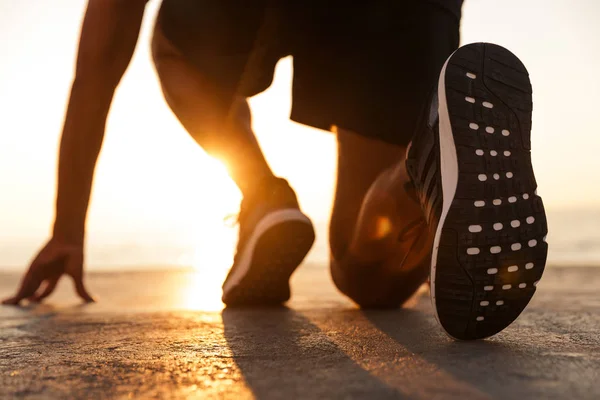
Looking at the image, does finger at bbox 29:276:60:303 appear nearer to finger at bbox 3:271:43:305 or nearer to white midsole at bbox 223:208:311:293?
finger at bbox 3:271:43:305

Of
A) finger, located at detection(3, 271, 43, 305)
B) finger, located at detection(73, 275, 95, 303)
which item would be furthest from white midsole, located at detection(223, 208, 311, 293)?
finger, located at detection(3, 271, 43, 305)

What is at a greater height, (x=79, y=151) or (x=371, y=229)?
(x=79, y=151)

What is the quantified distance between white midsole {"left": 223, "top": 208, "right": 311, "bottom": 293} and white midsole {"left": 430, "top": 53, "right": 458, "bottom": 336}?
0.50 meters

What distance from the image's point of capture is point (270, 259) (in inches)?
50.9

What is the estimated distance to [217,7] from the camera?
1516mm

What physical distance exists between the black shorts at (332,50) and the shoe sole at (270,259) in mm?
374

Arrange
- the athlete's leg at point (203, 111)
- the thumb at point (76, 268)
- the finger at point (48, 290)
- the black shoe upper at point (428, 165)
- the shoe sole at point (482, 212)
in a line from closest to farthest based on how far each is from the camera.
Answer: the shoe sole at point (482, 212) → the black shoe upper at point (428, 165) → the athlete's leg at point (203, 111) → the thumb at point (76, 268) → the finger at point (48, 290)

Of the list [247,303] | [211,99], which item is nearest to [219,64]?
[211,99]

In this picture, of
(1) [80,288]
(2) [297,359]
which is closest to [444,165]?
(2) [297,359]

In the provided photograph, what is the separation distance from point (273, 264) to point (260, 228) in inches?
4.4

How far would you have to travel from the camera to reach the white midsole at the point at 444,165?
76 cm

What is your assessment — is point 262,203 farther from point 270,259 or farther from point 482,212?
point 482,212

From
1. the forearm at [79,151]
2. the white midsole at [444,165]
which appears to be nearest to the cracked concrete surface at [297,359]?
the white midsole at [444,165]

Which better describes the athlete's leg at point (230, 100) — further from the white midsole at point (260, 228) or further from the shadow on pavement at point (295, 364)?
the shadow on pavement at point (295, 364)
